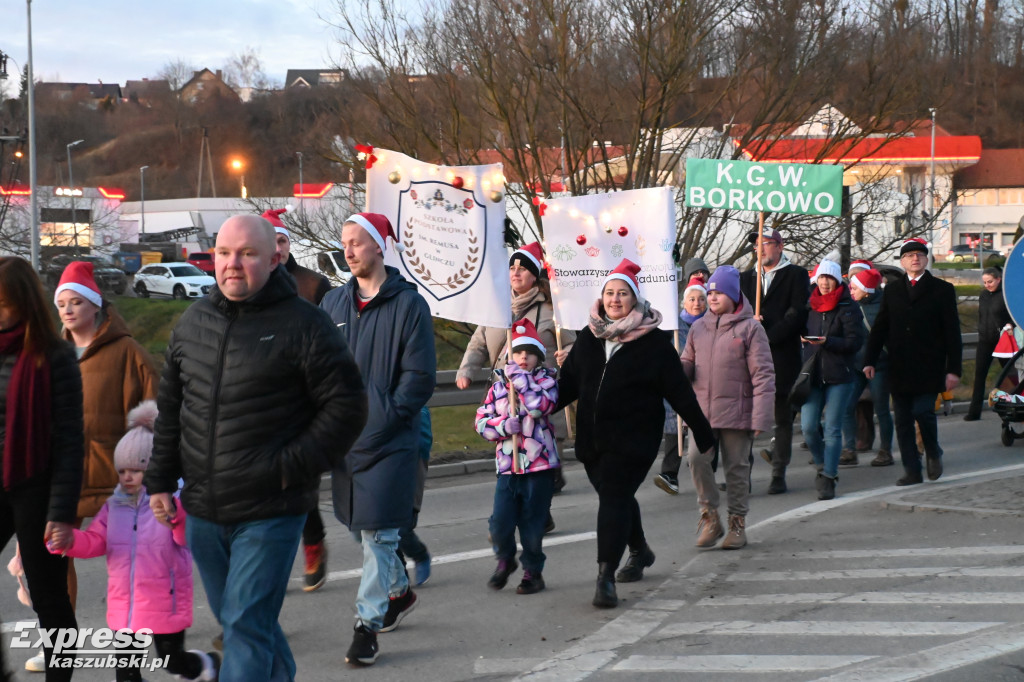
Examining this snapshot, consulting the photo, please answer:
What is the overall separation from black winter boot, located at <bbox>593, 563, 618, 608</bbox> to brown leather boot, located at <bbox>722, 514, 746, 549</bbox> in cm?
155

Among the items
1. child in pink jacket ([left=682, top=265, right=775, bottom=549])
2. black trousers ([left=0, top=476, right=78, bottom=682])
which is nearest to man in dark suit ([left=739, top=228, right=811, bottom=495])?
child in pink jacket ([left=682, top=265, right=775, bottom=549])

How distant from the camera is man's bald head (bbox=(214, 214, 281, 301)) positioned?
396cm

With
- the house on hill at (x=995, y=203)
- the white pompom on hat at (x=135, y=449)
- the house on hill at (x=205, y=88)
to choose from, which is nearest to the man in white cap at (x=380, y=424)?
the white pompom on hat at (x=135, y=449)

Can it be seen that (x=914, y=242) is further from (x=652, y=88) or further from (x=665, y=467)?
(x=652, y=88)

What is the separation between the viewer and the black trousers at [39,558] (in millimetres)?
4582

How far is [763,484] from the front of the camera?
34.0 ft

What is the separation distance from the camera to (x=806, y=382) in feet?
32.7

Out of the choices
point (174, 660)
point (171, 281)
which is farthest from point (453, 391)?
point (171, 281)

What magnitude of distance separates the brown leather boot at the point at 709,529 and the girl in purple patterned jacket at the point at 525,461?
1427 millimetres

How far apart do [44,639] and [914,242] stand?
737cm

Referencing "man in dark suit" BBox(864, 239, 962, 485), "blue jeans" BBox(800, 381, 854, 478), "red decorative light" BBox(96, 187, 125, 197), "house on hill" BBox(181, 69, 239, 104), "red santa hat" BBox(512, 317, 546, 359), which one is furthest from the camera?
"house on hill" BBox(181, 69, 239, 104)

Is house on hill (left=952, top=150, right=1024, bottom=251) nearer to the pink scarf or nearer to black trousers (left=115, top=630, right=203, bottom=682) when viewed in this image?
the pink scarf

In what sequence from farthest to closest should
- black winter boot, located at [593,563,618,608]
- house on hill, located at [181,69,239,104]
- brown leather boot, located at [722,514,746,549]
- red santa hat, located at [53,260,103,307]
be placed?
house on hill, located at [181,69,239,104] < brown leather boot, located at [722,514,746,549] < black winter boot, located at [593,563,618,608] < red santa hat, located at [53,260,103,307]

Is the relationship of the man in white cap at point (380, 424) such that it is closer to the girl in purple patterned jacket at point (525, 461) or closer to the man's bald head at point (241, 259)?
the girl in purple patterned jacket at point (525, 461)
